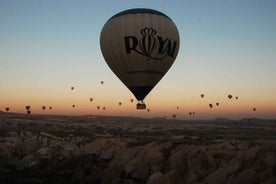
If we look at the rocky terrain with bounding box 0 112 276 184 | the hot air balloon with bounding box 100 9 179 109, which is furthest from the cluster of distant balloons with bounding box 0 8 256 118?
the rocky terrain with bounding box 0 112 276 184

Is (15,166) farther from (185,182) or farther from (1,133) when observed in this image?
(185,182)

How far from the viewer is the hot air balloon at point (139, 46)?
3791cm

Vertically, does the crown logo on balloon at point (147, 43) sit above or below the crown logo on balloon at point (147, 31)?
below

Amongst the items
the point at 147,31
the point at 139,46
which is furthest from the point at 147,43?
the point at 147,31

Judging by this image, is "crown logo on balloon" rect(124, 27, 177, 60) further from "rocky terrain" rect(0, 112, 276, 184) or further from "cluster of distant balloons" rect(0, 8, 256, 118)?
"rocky terrain" rect(0, 112, 276, 184)

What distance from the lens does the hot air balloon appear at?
37.9 meters

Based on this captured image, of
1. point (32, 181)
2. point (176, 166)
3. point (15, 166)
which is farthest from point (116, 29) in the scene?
point (15, 166)

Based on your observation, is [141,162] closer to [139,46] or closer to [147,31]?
[139,46]

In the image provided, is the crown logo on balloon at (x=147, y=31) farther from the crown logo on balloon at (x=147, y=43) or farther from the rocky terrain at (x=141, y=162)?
the rocky terrain at (x=141, y=162)

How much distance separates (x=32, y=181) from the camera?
40.9 meters

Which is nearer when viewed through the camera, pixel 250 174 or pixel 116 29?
pixel 250 174

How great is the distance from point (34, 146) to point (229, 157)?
1327 inches

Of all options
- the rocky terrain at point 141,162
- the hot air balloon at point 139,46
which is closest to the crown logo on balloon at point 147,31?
the hot air balloon at point 139,46

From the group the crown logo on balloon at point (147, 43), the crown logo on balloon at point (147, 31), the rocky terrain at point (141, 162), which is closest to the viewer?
the rocky terrain at point (141, 162)
